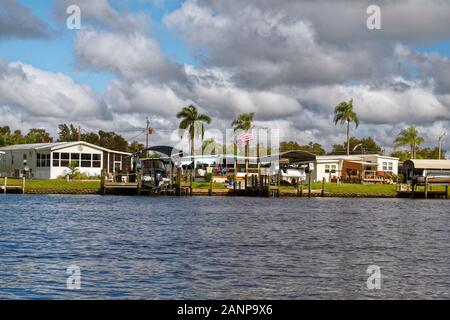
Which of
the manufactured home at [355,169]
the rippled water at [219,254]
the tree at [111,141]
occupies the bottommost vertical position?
the rippled water at [219,254]

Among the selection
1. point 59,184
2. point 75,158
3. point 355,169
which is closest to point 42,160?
point 75,158

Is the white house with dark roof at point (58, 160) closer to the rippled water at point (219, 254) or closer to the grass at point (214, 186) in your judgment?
the grass at point (214, 186)

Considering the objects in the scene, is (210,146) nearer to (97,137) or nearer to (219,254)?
(97,137)

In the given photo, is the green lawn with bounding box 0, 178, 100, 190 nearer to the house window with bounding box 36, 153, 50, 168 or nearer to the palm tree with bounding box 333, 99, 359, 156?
the house window with bounding box 36, 153, 50, 168

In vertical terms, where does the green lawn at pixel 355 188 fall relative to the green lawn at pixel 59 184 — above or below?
below

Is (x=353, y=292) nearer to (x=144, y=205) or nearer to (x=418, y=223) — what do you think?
(x=418, y=223)

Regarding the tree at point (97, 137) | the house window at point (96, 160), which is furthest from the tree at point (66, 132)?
the house window at point (96, 160)

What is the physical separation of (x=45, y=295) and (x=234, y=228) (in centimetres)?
2292

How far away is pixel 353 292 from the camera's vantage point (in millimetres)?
22969

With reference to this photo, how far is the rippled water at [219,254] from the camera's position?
75.3ft

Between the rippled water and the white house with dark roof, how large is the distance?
38.7 m

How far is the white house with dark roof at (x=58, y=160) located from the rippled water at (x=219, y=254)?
38651 mm

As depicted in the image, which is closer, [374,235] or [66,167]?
[374,235]
